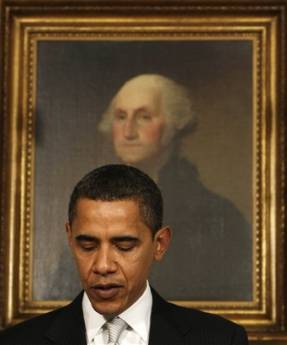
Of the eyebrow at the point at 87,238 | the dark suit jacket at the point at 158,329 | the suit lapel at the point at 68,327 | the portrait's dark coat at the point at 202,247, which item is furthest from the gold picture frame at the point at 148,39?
the eyebrow at the point at 87,238

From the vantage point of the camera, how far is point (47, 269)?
141 inches

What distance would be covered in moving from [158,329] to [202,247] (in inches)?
43.4

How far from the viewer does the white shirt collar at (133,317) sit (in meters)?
2.44

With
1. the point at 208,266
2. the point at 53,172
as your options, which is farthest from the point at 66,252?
the point at 208,266

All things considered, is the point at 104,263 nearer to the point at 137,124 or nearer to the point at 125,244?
the point at 125,244

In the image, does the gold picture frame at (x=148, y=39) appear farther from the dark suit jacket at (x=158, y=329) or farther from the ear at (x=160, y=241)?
the ear at (x=160, y=241)

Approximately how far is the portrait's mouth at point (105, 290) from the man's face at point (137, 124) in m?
1.31

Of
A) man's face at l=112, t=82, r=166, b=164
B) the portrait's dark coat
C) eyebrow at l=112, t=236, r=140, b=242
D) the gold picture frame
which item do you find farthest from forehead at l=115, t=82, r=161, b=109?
eyebrow at l=112, t=236, r=140, b=242

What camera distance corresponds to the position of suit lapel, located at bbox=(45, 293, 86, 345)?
2445 millimetres

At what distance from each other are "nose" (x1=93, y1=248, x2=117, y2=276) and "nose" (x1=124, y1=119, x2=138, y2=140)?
1.33 meters

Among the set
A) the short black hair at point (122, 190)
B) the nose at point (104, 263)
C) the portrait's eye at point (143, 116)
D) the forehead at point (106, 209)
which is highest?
the portrait's eye at point (143, 116)

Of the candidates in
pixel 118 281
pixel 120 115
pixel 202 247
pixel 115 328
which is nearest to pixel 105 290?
pixel 118 281

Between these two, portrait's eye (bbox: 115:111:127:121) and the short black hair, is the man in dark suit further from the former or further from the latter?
portrait's eye (bbox: 115:111:127:121)
